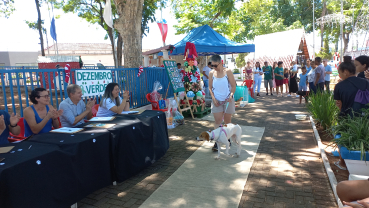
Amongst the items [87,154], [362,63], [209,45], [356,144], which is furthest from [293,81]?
[87,154]

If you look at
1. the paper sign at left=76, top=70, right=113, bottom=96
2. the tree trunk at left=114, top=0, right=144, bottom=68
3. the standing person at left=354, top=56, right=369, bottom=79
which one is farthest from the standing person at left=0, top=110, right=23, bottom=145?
the tree trunk at left=114, top=0, right=144, bottom=68

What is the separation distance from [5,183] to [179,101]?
A: 6502 mm

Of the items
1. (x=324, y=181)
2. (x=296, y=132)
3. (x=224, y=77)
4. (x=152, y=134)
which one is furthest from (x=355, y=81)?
(x=152, y=134)

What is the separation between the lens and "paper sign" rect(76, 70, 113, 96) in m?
5.38

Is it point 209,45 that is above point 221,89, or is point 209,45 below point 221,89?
above

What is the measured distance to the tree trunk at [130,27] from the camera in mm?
8898

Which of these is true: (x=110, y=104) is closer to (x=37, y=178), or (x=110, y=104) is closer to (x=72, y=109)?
(x=72, y=109)

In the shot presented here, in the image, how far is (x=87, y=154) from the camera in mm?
2953

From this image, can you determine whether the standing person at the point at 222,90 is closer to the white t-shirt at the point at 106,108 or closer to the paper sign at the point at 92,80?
the white t-shirt at the point at 106,108

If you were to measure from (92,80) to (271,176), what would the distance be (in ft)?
14.1

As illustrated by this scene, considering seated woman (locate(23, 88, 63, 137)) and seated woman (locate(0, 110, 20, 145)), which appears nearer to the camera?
seated woman (locate(0, 110, 20, 145))

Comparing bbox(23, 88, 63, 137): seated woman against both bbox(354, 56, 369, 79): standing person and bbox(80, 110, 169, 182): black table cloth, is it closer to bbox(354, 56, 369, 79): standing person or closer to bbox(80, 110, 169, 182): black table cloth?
bbox(80, 110, 169, 182): black table cloth

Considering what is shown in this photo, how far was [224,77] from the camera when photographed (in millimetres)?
4633

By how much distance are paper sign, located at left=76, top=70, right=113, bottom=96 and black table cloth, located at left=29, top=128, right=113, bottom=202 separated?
7.82ft
